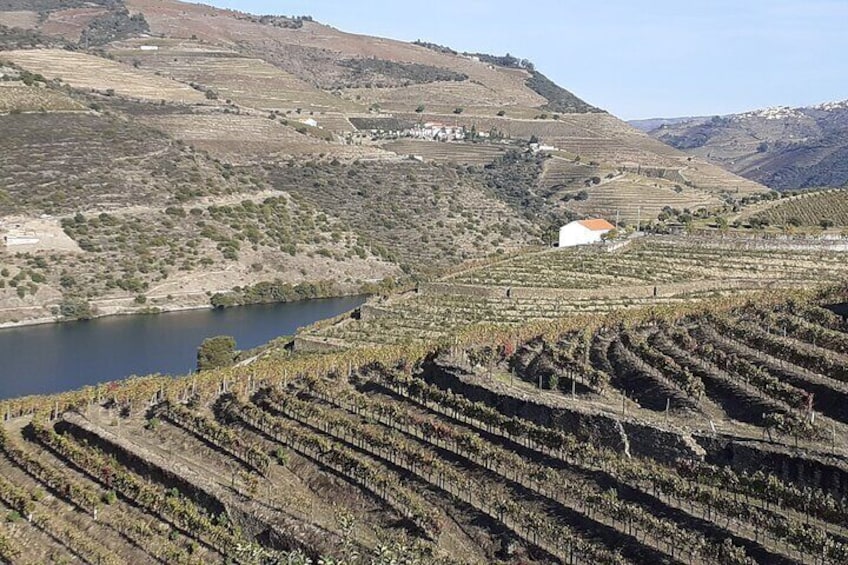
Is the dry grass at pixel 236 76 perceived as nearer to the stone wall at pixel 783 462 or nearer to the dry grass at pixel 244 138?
the dry grass at pixel 244 138

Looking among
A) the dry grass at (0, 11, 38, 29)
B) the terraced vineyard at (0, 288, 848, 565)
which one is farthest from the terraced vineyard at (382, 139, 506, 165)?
the terraced vineyard at (0, 288, 848, 565)

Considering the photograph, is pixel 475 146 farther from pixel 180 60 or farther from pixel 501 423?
pixel 501 423

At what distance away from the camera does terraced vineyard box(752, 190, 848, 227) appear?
234 ft

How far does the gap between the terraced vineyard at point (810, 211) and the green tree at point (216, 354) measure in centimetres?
4006

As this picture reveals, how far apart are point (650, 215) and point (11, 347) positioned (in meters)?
64.3

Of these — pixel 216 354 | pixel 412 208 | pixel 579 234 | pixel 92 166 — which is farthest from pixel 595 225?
pixel 92 166

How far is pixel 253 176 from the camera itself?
343 ft

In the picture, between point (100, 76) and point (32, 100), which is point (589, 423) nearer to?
point (32, 100)

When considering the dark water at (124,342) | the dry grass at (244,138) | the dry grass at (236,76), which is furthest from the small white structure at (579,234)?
the dry grass at (236,76)

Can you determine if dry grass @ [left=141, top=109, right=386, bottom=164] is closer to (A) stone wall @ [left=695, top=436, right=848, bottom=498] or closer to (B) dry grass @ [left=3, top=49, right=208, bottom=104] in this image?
(B) dry grass @ [left=3, top=49, right=208, bottom=104]

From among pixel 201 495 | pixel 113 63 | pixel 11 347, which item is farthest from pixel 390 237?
pixel 201 495

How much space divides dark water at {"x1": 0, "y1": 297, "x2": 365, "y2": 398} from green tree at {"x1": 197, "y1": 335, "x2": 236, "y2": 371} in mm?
4789

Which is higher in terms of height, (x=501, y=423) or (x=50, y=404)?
(x=501, y=423)

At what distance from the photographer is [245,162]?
111 metres
